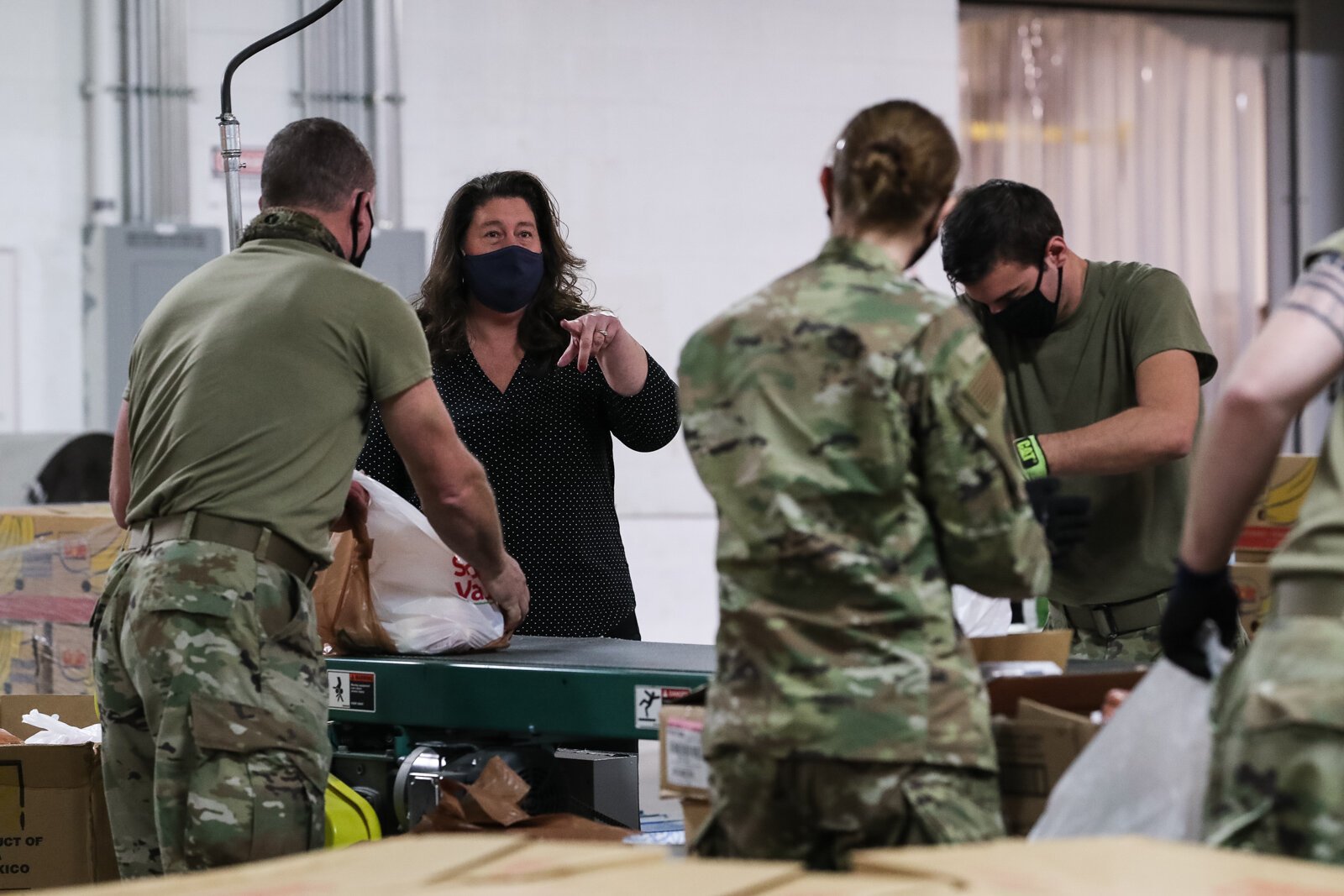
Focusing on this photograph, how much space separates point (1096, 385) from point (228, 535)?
1382mm

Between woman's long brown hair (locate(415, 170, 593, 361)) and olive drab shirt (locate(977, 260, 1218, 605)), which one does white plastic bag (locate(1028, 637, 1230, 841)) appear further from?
woman's long brown hair (locate(415, 170, 593, 361))

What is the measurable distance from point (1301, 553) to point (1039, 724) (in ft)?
1.39

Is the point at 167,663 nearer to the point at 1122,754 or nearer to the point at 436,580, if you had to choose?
the point at 436,580

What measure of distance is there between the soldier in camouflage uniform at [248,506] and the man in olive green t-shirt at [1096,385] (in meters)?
0.88

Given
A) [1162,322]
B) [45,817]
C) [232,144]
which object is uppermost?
[232,144]

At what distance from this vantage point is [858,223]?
1683mm

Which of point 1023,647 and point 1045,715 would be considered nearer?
point 1045,715

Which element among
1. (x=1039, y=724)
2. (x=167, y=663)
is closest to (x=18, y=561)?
(x=167, y=663)

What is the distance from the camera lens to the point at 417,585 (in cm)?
262

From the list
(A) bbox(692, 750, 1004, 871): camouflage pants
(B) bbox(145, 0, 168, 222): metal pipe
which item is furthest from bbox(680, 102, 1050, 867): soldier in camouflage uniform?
(B) bbox(145, 0, 168, 222): metal pipe

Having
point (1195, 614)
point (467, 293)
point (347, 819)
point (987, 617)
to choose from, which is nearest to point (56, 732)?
point (347, 819)

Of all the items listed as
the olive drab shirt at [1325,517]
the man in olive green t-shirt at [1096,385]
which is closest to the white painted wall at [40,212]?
the man in olive green t-shirt at [1096,385]

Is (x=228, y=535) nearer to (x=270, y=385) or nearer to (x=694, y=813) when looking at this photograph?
(x=270, y=385)

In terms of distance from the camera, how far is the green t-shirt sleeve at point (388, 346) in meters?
2.22
